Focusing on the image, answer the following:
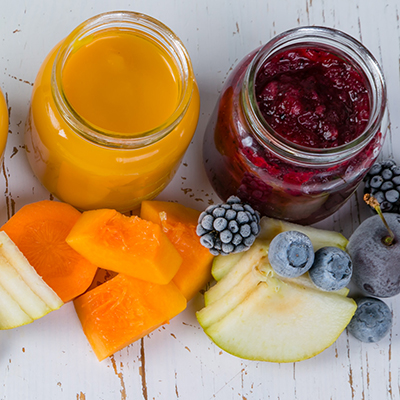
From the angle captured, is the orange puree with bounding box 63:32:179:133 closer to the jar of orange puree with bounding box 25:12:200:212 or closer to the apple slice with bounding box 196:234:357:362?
the jar of orange puree with bounding box 25:12:200:212

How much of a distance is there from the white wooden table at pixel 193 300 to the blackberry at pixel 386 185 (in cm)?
10

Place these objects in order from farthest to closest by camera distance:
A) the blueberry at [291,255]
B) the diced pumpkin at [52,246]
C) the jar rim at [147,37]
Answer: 1. the diced pumpkin at [52,246]
2. the blueberry at [291,255]
3. the jar rim at [147,37]

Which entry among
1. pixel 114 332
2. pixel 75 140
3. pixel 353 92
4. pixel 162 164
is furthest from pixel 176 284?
pixel 353 92

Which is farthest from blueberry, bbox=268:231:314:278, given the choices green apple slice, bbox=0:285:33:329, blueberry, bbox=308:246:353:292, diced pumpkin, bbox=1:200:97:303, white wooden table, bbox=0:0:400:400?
green apple slice, bbox=0:285:33:329

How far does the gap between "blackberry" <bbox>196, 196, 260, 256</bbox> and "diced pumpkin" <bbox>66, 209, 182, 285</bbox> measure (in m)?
0.08

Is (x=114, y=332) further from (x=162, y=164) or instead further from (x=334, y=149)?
(x=334, y=149)

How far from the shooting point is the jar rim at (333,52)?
0.95m

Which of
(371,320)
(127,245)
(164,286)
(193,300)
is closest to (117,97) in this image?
(127,245)

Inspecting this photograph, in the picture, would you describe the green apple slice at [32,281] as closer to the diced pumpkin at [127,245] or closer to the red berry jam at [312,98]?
the diced pumpkin at [127,245]

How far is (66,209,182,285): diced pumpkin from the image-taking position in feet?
3.56

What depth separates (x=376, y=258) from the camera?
114cm

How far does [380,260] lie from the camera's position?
1.13 metres

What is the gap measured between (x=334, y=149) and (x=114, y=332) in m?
0.58

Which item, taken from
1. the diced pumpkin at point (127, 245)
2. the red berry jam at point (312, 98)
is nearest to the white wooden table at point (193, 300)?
the diced pumpkin at point (127, 245)
